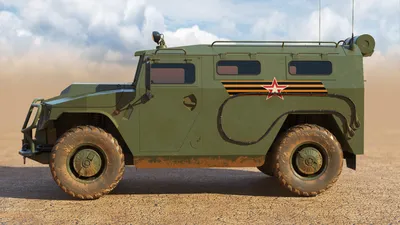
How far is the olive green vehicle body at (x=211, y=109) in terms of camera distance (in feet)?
22.6

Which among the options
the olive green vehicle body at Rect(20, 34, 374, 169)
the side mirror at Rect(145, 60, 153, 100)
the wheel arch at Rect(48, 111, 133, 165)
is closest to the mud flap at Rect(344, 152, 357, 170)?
the olive green vehicle body at Rect(20, 34, 374, 169)

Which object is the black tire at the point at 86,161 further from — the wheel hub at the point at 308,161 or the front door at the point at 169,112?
Result: the wheel hub at the point at 308,161

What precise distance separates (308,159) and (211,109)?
186cm

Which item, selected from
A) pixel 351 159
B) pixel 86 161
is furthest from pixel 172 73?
pixel 351 159

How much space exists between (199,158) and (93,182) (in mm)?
1776

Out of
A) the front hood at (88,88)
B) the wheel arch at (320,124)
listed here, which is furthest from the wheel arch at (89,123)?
the wheel arch at (320,124)

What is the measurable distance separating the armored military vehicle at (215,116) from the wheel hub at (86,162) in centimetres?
2

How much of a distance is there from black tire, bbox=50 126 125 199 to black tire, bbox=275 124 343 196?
2.70 m

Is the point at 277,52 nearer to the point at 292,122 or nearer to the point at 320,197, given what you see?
the point at 292,122

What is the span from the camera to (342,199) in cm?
699

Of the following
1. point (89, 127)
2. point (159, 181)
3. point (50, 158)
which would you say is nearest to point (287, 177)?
point (159, 181)

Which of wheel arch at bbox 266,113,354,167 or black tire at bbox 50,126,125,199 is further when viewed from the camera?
wheel arch at bbox 266,113,354,167

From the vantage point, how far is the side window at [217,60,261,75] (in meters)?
7.02

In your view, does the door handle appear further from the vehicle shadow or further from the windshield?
the vehicle shadow
